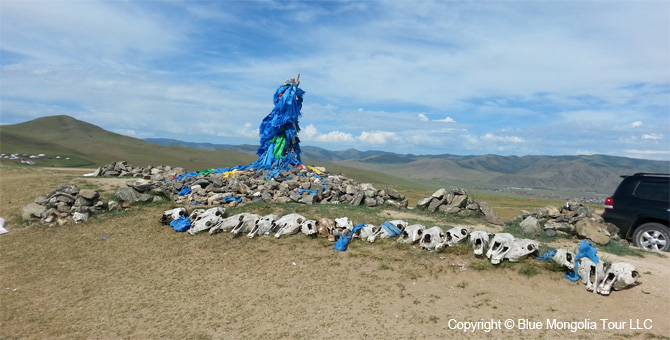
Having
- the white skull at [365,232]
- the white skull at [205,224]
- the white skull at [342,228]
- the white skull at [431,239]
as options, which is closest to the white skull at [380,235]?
the white skull at [365,232]

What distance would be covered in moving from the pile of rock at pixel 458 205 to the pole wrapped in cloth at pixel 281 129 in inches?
379

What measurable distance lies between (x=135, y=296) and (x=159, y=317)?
148cm

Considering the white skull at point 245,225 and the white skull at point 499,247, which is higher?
the white skull at point 499,247

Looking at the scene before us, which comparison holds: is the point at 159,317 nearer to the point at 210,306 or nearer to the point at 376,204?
the point at 210,306

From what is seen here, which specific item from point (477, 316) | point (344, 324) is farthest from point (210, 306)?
point (477, 316)

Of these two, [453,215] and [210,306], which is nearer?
[210,306]

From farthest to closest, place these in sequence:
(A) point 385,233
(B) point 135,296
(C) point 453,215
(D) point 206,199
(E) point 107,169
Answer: (E) point 107,169, (D) point 206,199, (C) point 453,215, (A) point 385,233, (B) point 135,296

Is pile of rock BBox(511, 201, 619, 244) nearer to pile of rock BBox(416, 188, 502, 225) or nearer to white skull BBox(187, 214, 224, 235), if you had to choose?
pile of rock BBox(416, 188, 502, 225)

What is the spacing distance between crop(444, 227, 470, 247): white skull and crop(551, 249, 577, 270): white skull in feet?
7.42

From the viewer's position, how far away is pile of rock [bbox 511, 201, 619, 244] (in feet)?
40.2

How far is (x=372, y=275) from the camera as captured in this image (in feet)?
29.8

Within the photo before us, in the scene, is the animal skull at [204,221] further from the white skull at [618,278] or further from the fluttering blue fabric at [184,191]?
the white skull at [618,278]

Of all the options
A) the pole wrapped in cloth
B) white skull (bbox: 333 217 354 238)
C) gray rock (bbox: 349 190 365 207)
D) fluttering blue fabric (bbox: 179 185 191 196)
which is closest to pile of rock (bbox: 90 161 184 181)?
fluttering blue fabric (bbox: 179 185 191 196)

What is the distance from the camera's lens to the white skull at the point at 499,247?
909 centimetres
